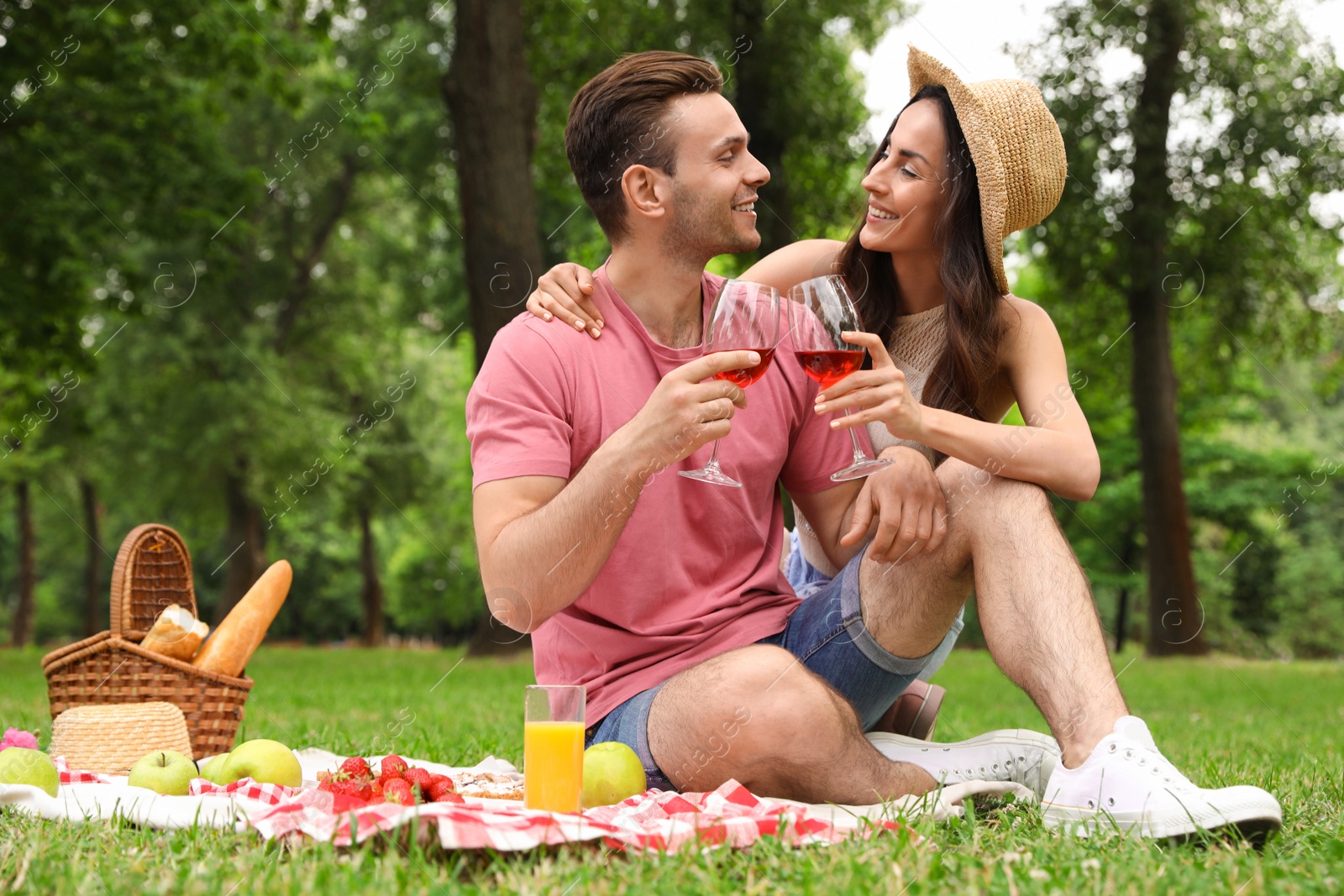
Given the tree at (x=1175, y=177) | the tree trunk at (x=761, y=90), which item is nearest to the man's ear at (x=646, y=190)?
the tree trunk at (x=761, y=90)

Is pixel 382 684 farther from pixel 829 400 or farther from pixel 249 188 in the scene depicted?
pixel 829 400

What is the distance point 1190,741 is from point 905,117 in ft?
10.4

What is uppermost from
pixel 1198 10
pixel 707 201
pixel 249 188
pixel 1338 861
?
pixel 1198 10

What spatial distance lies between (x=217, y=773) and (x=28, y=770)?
1.39 ft

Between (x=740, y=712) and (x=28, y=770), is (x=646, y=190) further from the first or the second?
(x=28, y=770)

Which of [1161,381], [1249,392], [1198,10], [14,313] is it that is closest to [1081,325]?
[1161,381]

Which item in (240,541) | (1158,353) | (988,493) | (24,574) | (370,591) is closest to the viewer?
(988,493)

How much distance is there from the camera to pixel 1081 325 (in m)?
14.5

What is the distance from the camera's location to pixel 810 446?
329cm

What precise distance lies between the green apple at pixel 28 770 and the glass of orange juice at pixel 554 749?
124cm

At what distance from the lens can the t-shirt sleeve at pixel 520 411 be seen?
2.79 m

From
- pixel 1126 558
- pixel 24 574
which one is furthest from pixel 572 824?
pixel 24 574

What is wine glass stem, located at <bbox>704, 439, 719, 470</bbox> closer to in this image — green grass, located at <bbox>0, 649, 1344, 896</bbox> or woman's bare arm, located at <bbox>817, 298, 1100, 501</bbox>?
woman's bare arm, located at <bbox>817, 298, 1100, 501</bbox>

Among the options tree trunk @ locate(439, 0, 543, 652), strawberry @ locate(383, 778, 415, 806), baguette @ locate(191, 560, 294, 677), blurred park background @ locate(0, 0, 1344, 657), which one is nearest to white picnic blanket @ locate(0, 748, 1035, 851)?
strawberry @ locate(383, 778, 415, 806)
